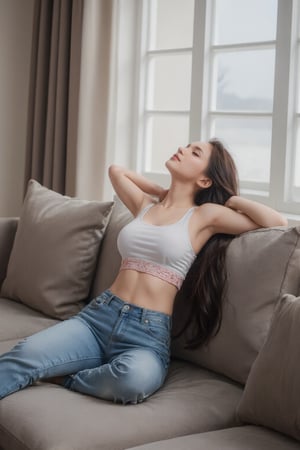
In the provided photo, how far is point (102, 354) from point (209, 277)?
416 mm

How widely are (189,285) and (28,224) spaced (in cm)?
92

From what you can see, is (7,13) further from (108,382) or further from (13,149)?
(108,382)

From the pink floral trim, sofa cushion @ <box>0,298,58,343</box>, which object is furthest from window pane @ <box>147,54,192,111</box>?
the pink floral trim

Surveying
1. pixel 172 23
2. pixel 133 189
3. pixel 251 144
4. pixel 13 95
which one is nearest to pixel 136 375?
pixel 133 189

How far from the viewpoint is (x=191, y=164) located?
8.84ft

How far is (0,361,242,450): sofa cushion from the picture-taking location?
1.95m

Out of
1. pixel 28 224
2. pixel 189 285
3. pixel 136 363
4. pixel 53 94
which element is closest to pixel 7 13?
pixel 53 94

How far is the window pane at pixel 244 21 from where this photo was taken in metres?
3.52

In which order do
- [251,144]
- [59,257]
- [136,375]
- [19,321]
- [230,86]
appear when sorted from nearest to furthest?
[136,375] < [19,321] < [59,257] < [251,144] < [230,86]

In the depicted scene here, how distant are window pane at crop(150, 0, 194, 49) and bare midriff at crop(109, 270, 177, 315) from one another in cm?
182

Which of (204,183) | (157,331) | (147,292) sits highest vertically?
(204,183)

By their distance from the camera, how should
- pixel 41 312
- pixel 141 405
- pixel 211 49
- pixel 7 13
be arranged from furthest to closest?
pixel 7 13 → pixel 211 49 → pixel 41 312 → pixel 141 405

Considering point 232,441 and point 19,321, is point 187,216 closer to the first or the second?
point 19,321

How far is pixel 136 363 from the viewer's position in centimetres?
229
